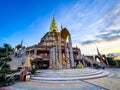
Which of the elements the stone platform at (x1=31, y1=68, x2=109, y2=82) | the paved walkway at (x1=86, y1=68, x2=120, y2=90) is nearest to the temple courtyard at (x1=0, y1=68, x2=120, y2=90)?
the paved walkway at (x1=86, y1=68, x2=120, y2=90)

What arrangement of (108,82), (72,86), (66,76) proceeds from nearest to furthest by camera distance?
(72,86) → (108,82) → (66,76)

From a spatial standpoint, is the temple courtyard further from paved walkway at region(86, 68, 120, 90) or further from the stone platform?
the stone platform

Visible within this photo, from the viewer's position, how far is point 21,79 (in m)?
9.23

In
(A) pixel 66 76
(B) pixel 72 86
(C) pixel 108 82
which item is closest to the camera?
(B) pixel 72 86

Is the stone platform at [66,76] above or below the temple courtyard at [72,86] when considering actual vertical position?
above

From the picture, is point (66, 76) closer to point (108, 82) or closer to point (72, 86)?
point (72, 86)

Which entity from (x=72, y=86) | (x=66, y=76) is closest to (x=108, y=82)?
(x=72, y=86)

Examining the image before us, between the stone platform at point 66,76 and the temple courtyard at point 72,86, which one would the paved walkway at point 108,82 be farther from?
the stone platform at point 66,76

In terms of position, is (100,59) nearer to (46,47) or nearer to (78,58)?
(78,58)

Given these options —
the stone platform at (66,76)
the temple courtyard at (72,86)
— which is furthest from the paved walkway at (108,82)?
the stone platform at (66,76)

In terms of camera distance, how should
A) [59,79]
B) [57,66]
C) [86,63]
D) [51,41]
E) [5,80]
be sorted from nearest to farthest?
1. [5,80]
2. [59,79]
3. [57,66]
4. [86,63]
5. [51,41]

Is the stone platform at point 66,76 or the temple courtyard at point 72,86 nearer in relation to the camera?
the temple courtyard at point 72,86

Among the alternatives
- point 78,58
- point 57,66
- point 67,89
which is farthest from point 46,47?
point 67,89

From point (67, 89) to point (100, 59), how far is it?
22615 mm
